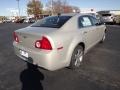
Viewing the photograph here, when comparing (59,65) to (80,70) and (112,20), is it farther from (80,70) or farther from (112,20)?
(112,20)

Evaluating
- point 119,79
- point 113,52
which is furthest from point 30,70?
point 113,52

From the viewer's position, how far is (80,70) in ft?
15.7

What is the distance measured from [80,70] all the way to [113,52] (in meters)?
2.49

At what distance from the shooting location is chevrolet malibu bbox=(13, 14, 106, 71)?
12.4ft

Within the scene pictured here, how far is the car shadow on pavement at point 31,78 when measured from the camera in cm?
384

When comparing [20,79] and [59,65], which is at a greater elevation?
[59,65]

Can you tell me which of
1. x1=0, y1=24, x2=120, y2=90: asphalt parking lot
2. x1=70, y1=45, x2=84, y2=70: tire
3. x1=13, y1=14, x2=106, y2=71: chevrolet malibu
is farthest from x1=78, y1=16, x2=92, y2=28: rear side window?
x1=0, y1=24, x2=120, y2=90: asphalt parking lot

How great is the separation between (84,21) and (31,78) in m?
2.43

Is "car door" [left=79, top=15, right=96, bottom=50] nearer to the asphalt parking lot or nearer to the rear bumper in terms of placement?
the asphalt parking lot

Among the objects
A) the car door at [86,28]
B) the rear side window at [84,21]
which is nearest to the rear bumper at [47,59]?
the car door at [86,28]

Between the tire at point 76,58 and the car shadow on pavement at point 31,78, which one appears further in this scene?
the tire at point 76,58

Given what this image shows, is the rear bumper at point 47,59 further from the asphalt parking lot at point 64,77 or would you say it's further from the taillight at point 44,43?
the asphalt parking lot at point 64,77

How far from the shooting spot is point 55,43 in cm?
376

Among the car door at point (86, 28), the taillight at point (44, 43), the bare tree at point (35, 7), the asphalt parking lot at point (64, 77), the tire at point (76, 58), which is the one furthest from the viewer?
the bare tree at point (35, 7)
